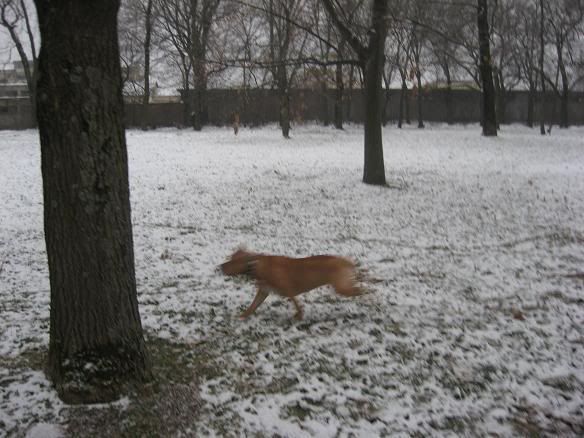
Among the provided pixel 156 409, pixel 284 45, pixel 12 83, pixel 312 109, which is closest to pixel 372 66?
pixel 284 45

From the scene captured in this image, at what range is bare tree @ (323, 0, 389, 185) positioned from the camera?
34.3ft

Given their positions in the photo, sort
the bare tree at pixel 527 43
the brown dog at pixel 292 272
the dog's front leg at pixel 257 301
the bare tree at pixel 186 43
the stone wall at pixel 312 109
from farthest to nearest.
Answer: the stone wall at pixel 312 109, the bare tree at pixel 527 43, the bare tree at pixel 186 43, the dog's front leg at pixel 257 301, the brown dog at pixel 292 272

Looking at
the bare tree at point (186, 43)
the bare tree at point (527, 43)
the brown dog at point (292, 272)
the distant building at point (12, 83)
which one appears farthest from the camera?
the distant building at point (12, 83)

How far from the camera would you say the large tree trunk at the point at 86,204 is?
9.25ft

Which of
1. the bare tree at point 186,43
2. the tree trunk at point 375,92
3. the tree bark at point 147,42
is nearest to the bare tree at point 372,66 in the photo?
the tree trunk at point 375,92

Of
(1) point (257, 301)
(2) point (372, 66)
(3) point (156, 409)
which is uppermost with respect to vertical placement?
(2) point (372, 66)

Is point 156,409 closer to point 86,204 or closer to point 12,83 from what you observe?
point 86,204

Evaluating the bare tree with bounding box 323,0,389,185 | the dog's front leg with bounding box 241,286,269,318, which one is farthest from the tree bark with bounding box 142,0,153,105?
the dog's front leg with bounding box 241,286,269,318

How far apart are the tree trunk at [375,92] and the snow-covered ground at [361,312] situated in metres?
0.59

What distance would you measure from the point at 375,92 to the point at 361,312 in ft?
23.5

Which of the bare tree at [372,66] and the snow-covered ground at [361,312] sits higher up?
the bare tree at [372,66]

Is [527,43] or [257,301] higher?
[527,43]

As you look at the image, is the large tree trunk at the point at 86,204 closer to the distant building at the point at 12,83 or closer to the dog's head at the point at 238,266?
the dog's head at the point at 238,266

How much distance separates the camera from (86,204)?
2.93 m
